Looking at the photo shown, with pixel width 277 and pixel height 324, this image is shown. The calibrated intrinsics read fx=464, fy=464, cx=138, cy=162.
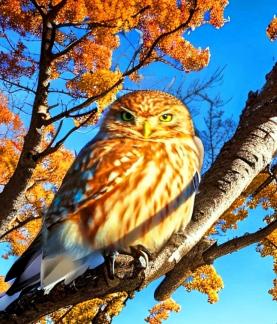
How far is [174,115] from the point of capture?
1703 mm

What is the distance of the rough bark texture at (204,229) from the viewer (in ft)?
5.34

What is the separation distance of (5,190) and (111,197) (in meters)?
5.86

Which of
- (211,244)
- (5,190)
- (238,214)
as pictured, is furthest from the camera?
(238,214)

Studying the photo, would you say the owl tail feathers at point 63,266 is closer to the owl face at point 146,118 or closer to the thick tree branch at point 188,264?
the owl face at point 146,118

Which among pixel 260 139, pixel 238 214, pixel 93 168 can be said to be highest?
pixel 238 214

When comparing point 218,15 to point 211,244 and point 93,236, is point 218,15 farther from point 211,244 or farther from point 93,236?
point 93,236

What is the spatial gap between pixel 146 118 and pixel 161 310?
989 cm

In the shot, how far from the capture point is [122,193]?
57.5 inches

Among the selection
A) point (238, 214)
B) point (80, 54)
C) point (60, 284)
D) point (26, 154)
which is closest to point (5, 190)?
point (26, 154)

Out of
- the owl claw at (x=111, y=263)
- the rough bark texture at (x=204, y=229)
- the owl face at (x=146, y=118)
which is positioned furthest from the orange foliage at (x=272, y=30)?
the owl claw at (x=111, y=263)

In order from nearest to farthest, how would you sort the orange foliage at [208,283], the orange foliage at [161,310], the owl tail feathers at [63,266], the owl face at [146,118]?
the owl tail feathers at [63,266] → the owl face at [146,118] → the orange foliage at [208,283] → the orange foliage at [161,310]

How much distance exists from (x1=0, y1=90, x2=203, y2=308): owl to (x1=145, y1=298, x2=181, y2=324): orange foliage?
30.6 ft

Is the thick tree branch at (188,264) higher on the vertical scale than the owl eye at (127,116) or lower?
lower

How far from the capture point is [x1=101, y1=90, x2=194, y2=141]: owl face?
1.62 metres
